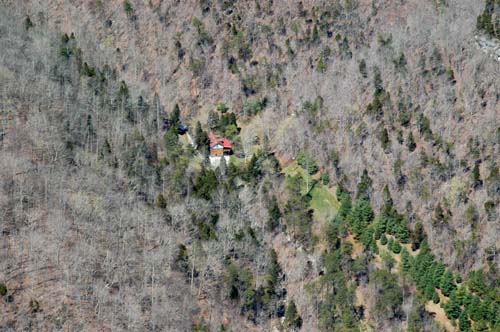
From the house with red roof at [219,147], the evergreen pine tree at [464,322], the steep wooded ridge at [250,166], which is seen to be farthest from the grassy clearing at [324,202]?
the evergreen pine tree at [464,322]

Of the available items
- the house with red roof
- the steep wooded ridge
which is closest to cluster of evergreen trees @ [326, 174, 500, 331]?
the steep wooded ridge

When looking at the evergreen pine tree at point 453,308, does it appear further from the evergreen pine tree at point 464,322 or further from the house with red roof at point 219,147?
the house with red roof at point 219,147

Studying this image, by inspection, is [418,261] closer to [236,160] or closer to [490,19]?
[236,160]

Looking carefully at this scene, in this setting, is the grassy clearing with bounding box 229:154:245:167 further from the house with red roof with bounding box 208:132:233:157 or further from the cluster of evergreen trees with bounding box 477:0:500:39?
the cluster of evergreen trees with bounding box 477:0:500:39

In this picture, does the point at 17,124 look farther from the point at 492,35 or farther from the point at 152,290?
the point at 492,35

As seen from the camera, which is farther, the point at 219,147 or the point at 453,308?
the point at 219,147

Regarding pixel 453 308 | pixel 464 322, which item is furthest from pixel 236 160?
pixel 464 322
